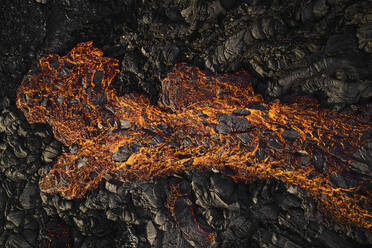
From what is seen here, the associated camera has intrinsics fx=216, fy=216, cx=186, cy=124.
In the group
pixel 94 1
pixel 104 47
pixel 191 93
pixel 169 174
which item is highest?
pixel 94 1

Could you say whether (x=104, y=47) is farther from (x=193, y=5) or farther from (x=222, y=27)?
(x=222, y=27)

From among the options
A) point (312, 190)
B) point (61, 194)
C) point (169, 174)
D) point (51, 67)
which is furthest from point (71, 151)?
point (312, 190)

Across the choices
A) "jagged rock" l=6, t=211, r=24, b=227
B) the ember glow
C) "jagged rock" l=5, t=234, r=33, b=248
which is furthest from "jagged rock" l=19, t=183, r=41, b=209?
"jagged rock" l=5, t=234, r=33, b=248

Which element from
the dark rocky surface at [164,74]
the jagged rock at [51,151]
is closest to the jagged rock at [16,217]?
the dark rocky surface at [164,74]

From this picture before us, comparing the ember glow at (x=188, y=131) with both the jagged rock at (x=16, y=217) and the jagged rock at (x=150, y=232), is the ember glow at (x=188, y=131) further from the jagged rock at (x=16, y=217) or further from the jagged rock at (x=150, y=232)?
the jagged rock at (x=150, y=232)

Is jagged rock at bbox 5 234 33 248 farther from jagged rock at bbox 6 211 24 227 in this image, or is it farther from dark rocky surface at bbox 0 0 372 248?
jagged rock at bbox 6 211 24 227
